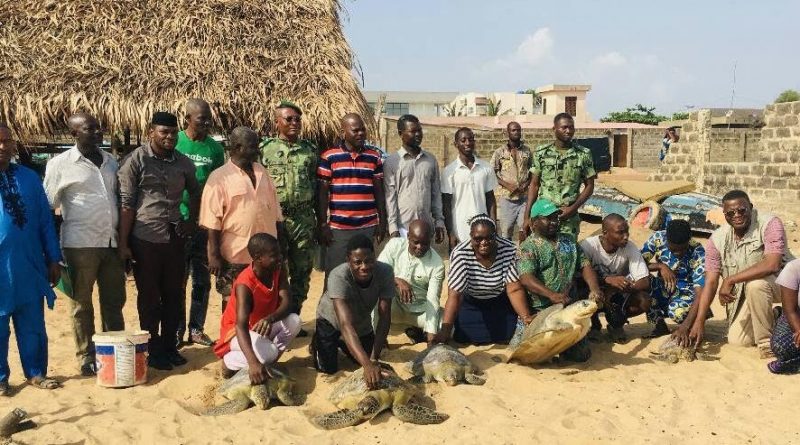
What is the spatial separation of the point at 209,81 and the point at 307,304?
266cm

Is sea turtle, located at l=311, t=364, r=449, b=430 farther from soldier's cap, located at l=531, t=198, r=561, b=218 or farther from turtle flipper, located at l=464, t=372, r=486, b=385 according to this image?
soldier's cap, located at l=531, t=198, r=561, b=218

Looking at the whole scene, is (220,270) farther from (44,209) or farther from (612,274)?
(612,274)

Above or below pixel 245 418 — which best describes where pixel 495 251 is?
above

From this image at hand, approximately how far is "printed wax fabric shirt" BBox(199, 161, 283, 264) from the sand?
0.90 meters

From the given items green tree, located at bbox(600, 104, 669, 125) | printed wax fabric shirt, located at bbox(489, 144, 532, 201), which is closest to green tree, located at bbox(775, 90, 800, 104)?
green tree, located at bbox(600, 104, 669, 125)

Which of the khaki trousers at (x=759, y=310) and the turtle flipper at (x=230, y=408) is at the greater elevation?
the khaki trousers at (x=759, y=310)

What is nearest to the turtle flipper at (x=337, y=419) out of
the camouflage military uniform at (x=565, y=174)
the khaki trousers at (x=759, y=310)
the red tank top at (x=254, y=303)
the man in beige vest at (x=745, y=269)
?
the red tank top at (x=254, y=303)

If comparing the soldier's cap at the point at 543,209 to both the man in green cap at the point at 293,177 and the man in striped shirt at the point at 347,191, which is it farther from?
the man in green cap at the point at 293,177

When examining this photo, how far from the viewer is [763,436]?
387 centimetres

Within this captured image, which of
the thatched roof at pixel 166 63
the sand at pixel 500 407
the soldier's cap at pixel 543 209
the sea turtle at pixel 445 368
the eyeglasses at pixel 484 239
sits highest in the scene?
the thatched roof at pixel 166 63

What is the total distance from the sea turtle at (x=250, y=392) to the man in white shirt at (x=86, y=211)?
3.67ft

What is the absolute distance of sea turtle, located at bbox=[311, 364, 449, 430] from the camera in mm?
4023

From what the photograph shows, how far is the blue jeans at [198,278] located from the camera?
17.5ft

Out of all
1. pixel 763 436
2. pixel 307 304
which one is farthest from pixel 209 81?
pixel 763 436
